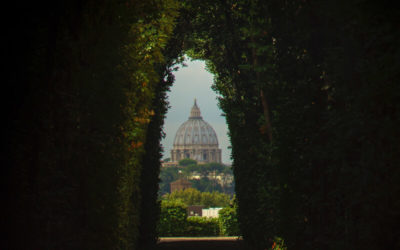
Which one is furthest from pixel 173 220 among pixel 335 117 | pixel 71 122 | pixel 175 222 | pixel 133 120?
pixel 335 117

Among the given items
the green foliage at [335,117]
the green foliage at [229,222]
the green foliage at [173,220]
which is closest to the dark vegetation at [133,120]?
the green foliage at [335,117]

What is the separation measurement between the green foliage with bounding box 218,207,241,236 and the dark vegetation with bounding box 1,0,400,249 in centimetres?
2939

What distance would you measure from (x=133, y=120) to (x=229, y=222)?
31.7 metres

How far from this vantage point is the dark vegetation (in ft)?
20.3

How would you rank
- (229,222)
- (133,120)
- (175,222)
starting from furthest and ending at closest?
(229,222)
(175,222)
(133,120)

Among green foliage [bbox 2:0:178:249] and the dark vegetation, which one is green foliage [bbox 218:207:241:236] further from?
the dark vegetation

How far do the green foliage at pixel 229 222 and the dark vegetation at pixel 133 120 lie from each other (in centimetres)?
2939

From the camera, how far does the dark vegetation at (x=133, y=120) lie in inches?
244

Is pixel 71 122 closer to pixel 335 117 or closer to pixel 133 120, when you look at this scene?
pixel 335 117

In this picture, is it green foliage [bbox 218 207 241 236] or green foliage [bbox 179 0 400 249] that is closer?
green foliage [bbox 179 0 400 249]

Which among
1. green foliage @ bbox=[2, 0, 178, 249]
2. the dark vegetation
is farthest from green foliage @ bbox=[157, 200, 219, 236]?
the dark vegetation

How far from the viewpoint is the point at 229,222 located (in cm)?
4222

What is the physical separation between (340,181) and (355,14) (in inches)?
79.4

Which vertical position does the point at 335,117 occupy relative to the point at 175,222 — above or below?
below
